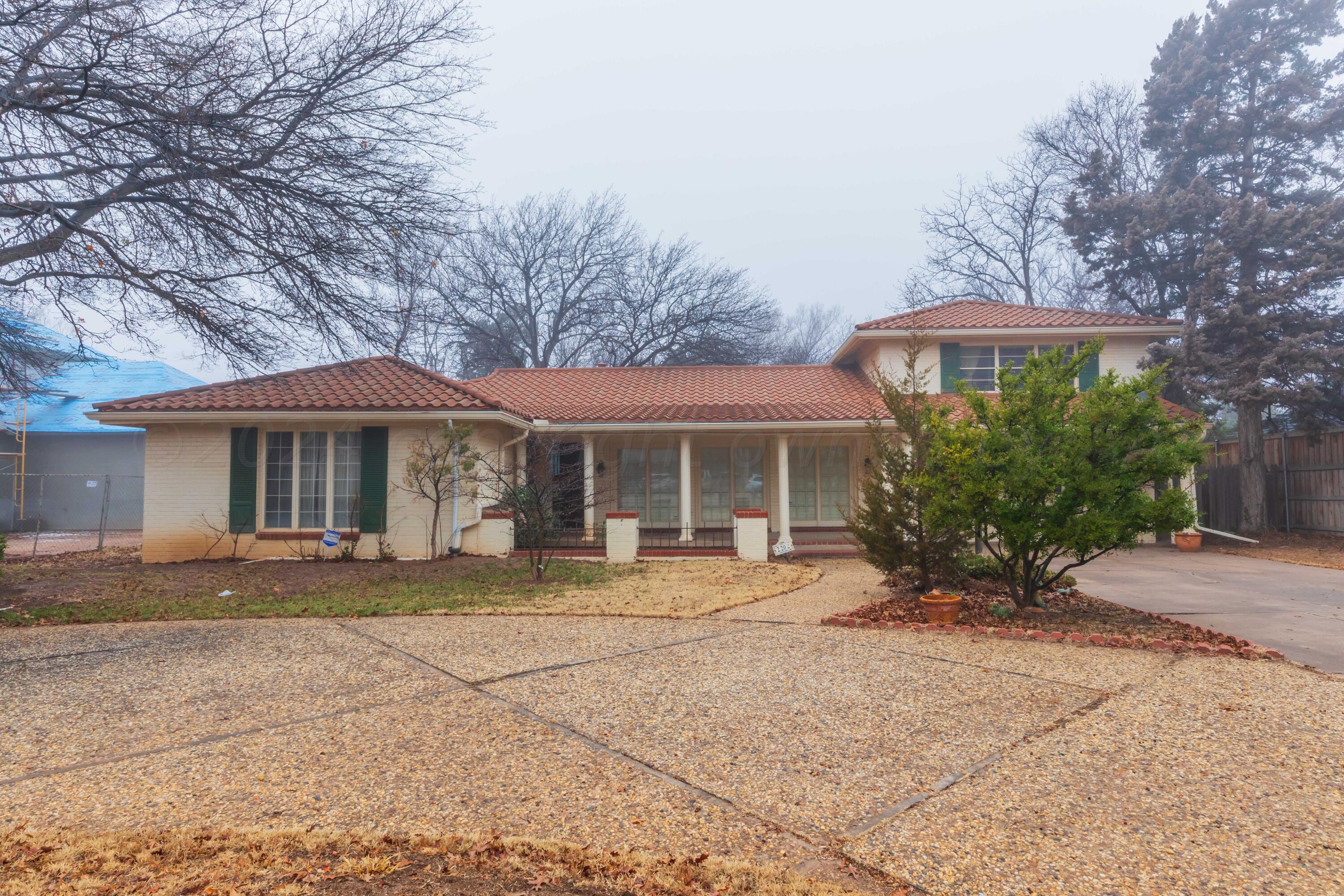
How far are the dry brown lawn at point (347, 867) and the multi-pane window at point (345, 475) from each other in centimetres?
1037

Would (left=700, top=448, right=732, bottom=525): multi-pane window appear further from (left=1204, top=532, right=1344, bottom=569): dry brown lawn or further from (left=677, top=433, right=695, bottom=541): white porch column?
(left=1204, top=532, right=1344, bottom=569): dry brown lawn

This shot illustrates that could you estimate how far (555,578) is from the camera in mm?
10945

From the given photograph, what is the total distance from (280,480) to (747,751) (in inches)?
455

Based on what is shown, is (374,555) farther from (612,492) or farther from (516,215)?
(516,215)

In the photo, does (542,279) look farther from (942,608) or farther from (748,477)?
(942,608)

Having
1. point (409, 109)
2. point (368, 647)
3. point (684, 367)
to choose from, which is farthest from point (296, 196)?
point (684, 367)

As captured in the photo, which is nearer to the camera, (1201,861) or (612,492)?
(1201,861)

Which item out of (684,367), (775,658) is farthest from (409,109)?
(684,367)

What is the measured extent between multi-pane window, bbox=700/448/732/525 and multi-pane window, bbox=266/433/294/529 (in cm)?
813

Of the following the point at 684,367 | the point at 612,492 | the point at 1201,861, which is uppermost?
the point at 684,367

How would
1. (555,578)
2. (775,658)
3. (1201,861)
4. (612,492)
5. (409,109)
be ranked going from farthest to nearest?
(612,492) < (555,578) < (409,109) < (775,658) < (1201,861)

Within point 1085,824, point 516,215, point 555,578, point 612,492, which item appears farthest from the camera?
point 516,215

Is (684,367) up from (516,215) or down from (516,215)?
down

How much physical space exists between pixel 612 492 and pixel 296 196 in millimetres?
9816
